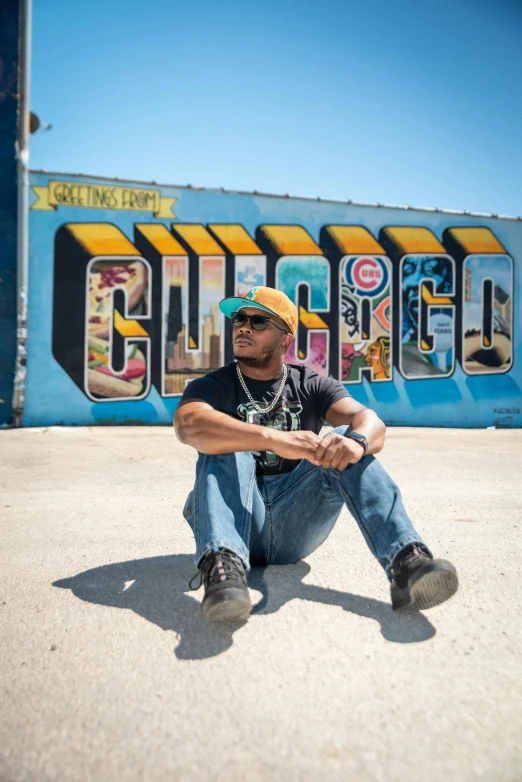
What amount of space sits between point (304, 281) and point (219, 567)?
9.88 m

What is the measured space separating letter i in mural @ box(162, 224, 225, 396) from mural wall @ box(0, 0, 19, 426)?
267 cm

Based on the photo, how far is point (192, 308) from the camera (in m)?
11.0

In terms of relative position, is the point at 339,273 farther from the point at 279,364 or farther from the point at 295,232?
the point at 279,364

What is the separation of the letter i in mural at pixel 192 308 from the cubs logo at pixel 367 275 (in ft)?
8.72

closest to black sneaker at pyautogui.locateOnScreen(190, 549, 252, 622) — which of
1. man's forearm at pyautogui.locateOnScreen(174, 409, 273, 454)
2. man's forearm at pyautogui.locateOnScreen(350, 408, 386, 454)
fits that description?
man's forearm at pyautogui.locateOnScreen(174, 409, 273, 454)

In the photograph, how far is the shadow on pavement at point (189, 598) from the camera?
2035mm

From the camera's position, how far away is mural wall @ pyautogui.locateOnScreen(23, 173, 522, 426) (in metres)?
10.4

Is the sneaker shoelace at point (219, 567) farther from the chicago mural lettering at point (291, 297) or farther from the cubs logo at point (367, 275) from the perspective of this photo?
the cubs logo at point (367, 275)

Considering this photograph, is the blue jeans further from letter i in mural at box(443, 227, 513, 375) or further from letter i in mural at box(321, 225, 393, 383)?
letter i in mural at box(443, 227, 513, 375)

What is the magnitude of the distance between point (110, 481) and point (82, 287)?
619 centimetres

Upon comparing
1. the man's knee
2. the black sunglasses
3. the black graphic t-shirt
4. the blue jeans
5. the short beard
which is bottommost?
the blue jeans

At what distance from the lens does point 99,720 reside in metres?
1.52

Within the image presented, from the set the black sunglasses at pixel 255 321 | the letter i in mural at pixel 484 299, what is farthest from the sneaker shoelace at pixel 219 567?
the letter i in mural at pixel 484 299

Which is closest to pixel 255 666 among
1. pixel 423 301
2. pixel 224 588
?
pixel 224 588
